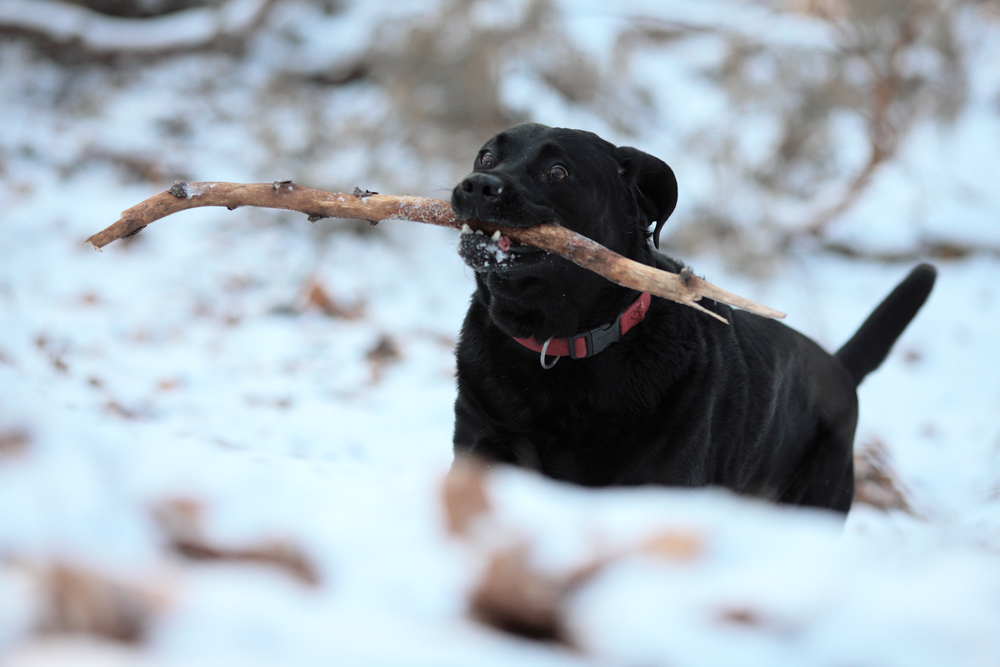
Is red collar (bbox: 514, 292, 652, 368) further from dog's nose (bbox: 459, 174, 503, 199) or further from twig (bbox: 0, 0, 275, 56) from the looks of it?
twig (bbox: 0, 0, 275, 56)

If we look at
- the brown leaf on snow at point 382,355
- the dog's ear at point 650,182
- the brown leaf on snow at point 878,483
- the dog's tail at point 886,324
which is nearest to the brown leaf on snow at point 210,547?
the dog's ear at point 650,182

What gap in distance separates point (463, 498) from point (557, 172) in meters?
1.94

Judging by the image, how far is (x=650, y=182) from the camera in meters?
2.90

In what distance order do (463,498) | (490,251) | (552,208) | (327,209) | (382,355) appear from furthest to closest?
(382,355)
(552,208)
(490,251)
(327,209)
(463,498)

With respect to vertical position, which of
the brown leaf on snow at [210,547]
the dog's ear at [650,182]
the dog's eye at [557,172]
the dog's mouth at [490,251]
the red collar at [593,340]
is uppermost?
the dog's ear at [650,182]

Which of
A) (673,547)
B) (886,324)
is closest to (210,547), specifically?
(673,547)

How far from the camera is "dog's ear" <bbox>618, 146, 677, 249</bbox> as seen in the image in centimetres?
287

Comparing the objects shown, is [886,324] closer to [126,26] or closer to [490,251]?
[490,251]

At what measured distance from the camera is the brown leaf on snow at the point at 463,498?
0.88 m

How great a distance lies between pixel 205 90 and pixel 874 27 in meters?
7.10

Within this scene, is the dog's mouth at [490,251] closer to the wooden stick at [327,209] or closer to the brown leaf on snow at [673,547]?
the wooden stick at [327,209]

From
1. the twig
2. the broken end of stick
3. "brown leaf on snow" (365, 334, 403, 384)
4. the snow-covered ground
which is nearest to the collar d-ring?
the broken end of stick

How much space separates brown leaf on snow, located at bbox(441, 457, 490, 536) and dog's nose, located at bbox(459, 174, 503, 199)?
57.1 inches

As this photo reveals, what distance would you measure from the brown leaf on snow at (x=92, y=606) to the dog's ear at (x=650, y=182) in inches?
97.7
